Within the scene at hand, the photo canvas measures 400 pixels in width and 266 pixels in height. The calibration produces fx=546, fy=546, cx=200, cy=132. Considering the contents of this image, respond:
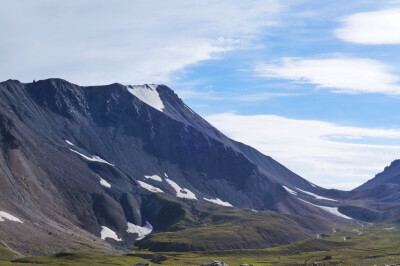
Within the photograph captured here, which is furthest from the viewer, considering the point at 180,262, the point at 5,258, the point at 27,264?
the point at 180,262

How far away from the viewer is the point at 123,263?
175750mm

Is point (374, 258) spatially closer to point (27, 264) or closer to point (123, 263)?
point (123, 263)

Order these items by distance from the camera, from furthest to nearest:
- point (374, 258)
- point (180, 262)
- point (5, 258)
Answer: point (374, 258) < point (180, 262) < point (5, 258)

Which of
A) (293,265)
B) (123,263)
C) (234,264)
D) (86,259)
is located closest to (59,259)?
(86,259)

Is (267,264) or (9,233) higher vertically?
(9,233)

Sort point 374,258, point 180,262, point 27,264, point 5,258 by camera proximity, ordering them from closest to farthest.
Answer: point 27,264 < point 5,258 < point 180,262 < point 374,258

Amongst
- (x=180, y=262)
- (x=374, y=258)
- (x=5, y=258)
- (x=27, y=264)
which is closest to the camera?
(x=27, y=264)

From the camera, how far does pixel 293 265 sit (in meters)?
179

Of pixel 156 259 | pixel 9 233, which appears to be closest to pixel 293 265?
pixel 156 259

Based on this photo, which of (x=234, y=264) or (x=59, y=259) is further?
(x=234, y=264)

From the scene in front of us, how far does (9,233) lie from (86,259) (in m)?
33.5

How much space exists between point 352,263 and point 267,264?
1131 inches

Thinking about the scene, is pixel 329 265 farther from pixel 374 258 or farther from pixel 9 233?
pixel 9 233

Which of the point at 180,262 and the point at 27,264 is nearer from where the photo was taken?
the point at 27,264
